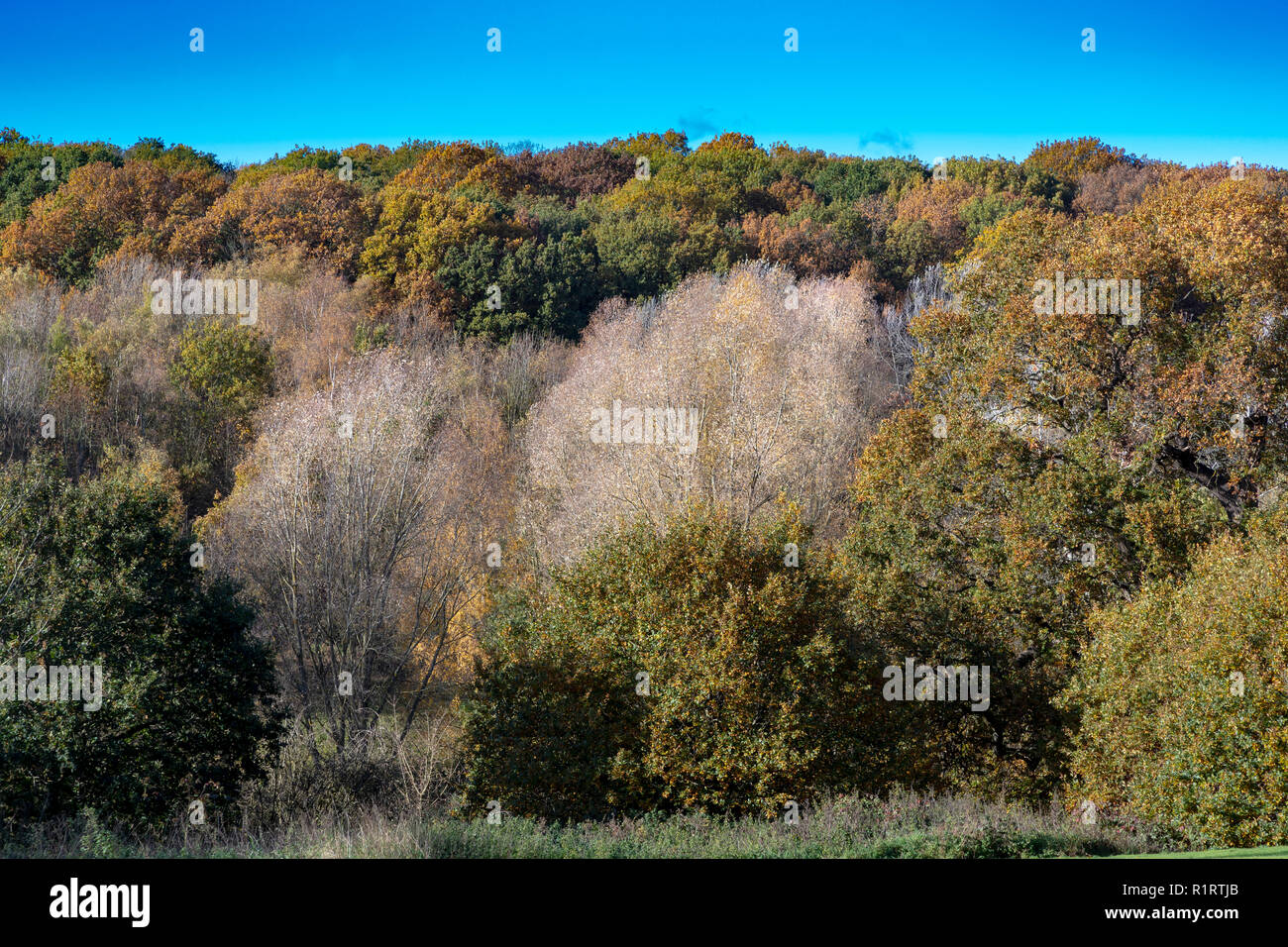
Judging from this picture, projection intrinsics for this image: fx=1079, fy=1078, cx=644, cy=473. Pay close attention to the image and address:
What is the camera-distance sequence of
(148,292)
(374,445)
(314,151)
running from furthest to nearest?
(314,151), (148,292), (374,445)

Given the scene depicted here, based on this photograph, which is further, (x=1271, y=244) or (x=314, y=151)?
(x=314, y=151)

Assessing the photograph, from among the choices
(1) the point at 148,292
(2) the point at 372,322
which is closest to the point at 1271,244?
(2) the point at 372,322

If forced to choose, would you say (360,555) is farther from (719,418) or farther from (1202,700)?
(1202,700)

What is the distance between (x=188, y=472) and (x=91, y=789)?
33.1m
